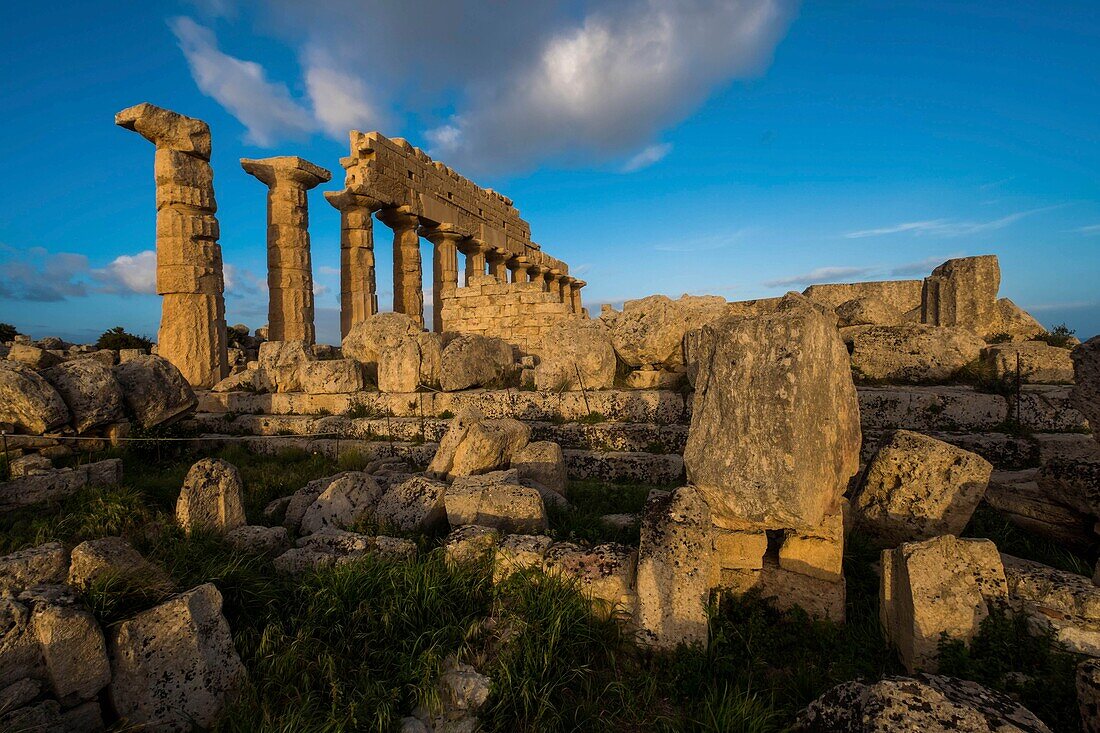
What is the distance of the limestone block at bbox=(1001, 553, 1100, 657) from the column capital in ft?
49.1

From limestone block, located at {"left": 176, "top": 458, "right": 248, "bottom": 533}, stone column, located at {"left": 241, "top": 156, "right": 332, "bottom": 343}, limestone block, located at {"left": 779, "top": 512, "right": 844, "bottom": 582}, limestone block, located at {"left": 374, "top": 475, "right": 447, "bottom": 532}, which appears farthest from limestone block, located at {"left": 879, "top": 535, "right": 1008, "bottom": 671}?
stone column, located at {"left": 241, "top": 156, "right": 332, "bottom": 343}

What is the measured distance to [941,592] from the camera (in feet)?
8.31

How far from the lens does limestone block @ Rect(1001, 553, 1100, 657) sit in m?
2.45

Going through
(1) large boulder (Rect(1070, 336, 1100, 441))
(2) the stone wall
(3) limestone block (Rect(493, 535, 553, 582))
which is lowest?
(3) limestone block (Rect(493, 535, 553, 582))

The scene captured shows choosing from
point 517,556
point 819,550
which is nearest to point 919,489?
point 819,550

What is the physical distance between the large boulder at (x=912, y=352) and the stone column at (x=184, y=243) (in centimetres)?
1276

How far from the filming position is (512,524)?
396 cm

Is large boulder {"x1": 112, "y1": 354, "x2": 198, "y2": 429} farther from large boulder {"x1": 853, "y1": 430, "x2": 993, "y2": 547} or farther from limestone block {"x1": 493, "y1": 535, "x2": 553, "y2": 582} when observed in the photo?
large boulder {"x1": 853, "y1": 430, "x2": 993, "y2": 547}

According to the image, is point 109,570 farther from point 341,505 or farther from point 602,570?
point 602,570

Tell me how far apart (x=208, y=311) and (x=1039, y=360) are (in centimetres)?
1482

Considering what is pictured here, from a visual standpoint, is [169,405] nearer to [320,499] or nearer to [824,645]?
[320,499]

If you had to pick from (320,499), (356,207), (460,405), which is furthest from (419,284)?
(320,499)

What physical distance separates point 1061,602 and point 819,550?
1118 mm

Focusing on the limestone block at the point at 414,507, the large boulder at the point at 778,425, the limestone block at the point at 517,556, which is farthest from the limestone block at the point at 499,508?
the large boulder at the point at 778,425
